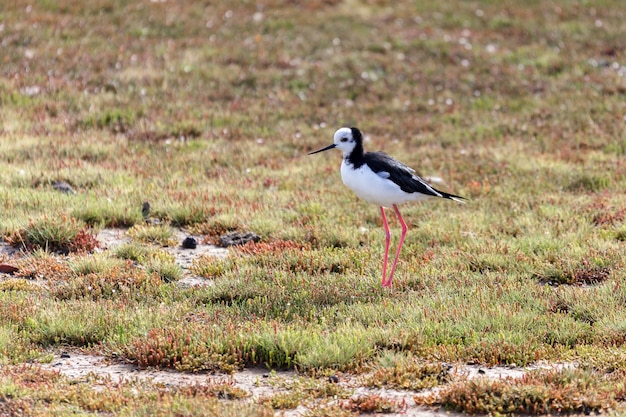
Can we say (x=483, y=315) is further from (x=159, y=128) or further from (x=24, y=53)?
(x=24, y=53)

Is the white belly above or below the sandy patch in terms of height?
above

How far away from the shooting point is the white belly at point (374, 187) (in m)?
10.4

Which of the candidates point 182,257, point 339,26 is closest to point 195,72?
point 339,26

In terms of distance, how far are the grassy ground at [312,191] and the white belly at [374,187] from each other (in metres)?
0.99

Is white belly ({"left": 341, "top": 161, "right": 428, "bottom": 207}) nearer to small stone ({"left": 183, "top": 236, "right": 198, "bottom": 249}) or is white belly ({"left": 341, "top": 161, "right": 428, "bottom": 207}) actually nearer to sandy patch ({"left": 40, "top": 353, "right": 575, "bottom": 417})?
small stone ({"left": 183, "top": 236, "right": 198, "bottom": 249})

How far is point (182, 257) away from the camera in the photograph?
11.5m

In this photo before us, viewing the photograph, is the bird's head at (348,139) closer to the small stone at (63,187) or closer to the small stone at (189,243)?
the small stone at (189,243)

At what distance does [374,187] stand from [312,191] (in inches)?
159

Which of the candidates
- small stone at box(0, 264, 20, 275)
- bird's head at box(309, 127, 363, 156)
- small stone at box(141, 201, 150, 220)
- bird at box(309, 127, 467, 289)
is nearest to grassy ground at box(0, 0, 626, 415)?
small stone at box(141, 201, 150, 220)

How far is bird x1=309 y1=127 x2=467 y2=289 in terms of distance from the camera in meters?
Result: 10.4

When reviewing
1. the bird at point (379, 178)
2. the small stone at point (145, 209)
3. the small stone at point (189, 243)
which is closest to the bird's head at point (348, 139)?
the bird at point (379, 178)

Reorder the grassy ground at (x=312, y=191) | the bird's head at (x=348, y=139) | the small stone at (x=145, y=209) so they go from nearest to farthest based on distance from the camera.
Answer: the grassy ground at (x=312, y=191) < the bird's head at (x=348, y=139) < the small stone at (x=145, y=209)

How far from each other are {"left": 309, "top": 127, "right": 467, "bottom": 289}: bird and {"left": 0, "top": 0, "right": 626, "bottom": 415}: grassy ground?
0.99m

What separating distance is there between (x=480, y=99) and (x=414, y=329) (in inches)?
521
